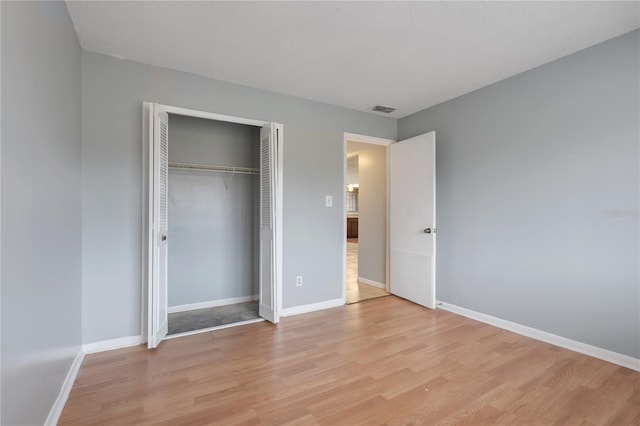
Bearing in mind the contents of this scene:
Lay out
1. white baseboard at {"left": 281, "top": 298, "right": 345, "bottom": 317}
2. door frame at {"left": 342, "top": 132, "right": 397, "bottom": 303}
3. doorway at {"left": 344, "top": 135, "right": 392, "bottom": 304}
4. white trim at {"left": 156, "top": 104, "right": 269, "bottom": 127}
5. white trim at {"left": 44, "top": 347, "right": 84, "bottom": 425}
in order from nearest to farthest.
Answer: white trim at {"left": 44, "top": 347, "right": 84, "bottom": 425} < white trim at {"left": 156, "top": 104, "right": 269, "bottom": 127} < white baseboard at {"left": 281, "top": 298, "right": 345, "bottom": 317} < door frame at {"left": 342, "top": 132, "right": 397, "bottom": 303} < doorway at {"left": 344, "top": 135, "right": 392, "bottom": 304}

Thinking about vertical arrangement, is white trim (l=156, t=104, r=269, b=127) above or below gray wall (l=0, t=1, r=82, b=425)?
above

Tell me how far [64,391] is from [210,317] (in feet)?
5.09

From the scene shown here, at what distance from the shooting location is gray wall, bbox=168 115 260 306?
3645 mm

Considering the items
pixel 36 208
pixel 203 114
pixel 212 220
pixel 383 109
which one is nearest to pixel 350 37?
pixel 203 114

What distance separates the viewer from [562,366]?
90.5 inches

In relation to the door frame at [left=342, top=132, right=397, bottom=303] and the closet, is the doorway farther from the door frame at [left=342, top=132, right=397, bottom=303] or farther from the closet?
the closet

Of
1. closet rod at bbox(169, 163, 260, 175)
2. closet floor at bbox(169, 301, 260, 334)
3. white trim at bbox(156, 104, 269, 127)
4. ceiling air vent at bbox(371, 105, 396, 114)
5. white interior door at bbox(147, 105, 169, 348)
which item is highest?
ceiling air vent at bbox(371, 105, 396, 114)

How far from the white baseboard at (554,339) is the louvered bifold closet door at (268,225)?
2.12 m

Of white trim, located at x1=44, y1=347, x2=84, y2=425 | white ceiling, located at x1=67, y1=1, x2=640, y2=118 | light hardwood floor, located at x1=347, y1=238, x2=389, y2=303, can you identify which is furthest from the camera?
light hardwood floor, located at x1=347, y1=238, x2=389, y2=303

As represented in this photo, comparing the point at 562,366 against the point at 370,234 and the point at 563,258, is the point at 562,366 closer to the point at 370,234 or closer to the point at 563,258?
the point at 563,258

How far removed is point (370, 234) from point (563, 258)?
265 cm

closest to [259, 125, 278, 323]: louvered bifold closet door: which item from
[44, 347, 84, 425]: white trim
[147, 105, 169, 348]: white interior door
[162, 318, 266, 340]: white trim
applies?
[162, 318, 266, 340]: white trim

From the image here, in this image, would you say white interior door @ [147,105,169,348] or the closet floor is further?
the closet floor

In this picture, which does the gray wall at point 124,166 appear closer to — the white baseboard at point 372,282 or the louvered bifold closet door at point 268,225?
the louvered bifold closet door at point 268,225
